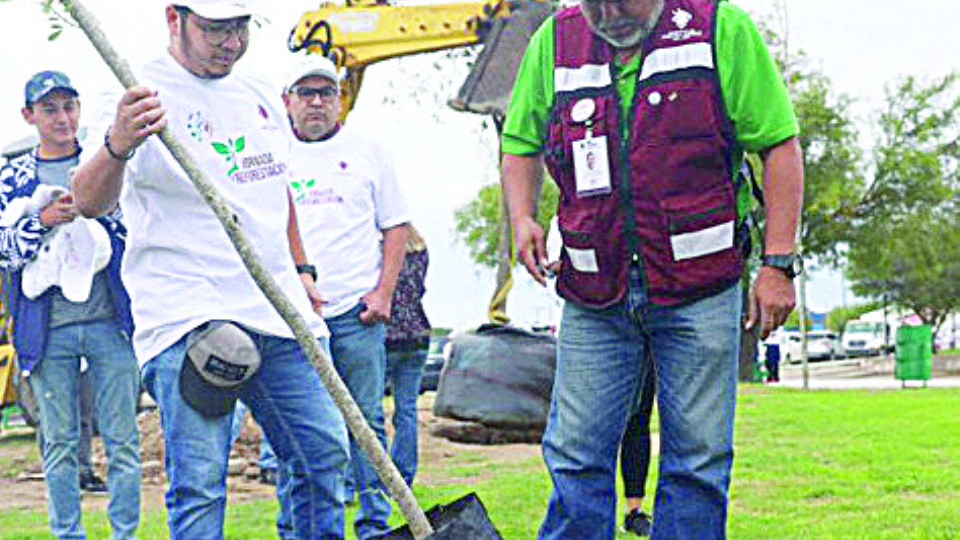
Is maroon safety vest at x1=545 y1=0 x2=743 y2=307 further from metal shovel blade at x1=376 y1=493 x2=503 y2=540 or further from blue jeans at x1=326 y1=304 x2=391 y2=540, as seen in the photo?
blue jeans at x1=326 y1=304 x2=391 y2=540

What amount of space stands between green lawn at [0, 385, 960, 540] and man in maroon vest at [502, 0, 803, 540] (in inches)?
96.0

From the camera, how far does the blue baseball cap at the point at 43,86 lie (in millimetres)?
6051

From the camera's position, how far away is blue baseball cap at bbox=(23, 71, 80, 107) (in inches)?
238

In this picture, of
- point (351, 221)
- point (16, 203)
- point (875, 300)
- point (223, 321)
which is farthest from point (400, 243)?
point (875, 300)

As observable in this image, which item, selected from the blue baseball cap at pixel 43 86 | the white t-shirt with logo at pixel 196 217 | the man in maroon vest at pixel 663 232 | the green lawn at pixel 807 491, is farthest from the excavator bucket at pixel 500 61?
the man in maroon vest at pixel 663 232

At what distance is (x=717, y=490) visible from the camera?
3.90 metres

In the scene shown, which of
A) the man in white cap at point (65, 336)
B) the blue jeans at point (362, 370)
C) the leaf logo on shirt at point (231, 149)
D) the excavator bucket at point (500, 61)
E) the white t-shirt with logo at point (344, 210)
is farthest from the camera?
the excavator bucket at point (500, 61)

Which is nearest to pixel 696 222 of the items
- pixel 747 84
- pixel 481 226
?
pixel 747 84

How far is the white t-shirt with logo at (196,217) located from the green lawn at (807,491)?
2635mm

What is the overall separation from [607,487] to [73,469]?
2744 mm

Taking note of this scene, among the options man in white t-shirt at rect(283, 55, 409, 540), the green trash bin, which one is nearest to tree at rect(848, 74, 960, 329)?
the green trash bin

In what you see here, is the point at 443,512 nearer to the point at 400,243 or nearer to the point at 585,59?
the point at 585,59

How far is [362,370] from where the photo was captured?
6301 millimetres

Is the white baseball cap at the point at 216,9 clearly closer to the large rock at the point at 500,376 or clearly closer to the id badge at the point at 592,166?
the id badge at the point at 592,166
